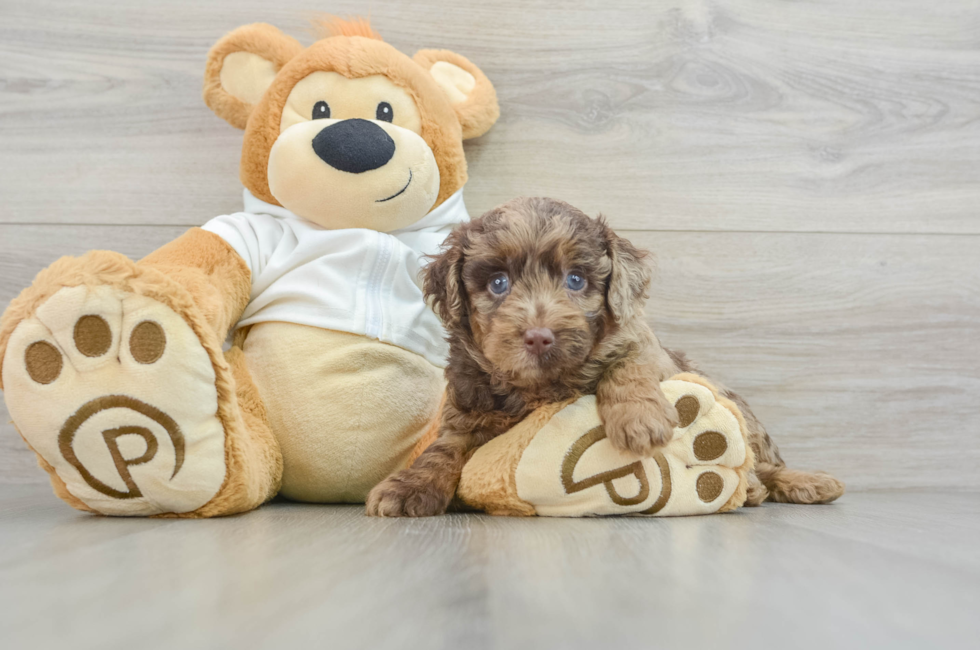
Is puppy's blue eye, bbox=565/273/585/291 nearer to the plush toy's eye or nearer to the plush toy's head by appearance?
the plush toy's head

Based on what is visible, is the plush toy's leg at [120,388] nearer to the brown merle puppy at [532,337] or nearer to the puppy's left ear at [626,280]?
the brown merle puppy at [532,337]

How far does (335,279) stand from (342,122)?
34 cm

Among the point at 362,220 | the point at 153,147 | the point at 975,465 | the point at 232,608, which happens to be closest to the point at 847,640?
the point at 232,608

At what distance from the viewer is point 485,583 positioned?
2.69ft

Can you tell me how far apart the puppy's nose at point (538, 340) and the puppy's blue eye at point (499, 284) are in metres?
0.14

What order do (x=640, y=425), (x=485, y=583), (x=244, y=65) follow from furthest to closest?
(x=244, y=65) → (x=640, y=425) → (x=485, y=583)

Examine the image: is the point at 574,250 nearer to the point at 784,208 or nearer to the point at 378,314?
the point at 378,314

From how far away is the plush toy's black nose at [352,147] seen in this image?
148cm

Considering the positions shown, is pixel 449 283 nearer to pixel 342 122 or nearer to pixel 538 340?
pixel 538 340

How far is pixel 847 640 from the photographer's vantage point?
25.4 inches

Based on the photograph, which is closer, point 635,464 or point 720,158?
point 635,464

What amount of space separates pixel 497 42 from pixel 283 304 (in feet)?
3.39

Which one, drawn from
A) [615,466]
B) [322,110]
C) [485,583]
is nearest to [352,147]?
[322,110]

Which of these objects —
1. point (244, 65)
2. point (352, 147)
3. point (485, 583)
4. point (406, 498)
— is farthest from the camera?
point (244, 65)
